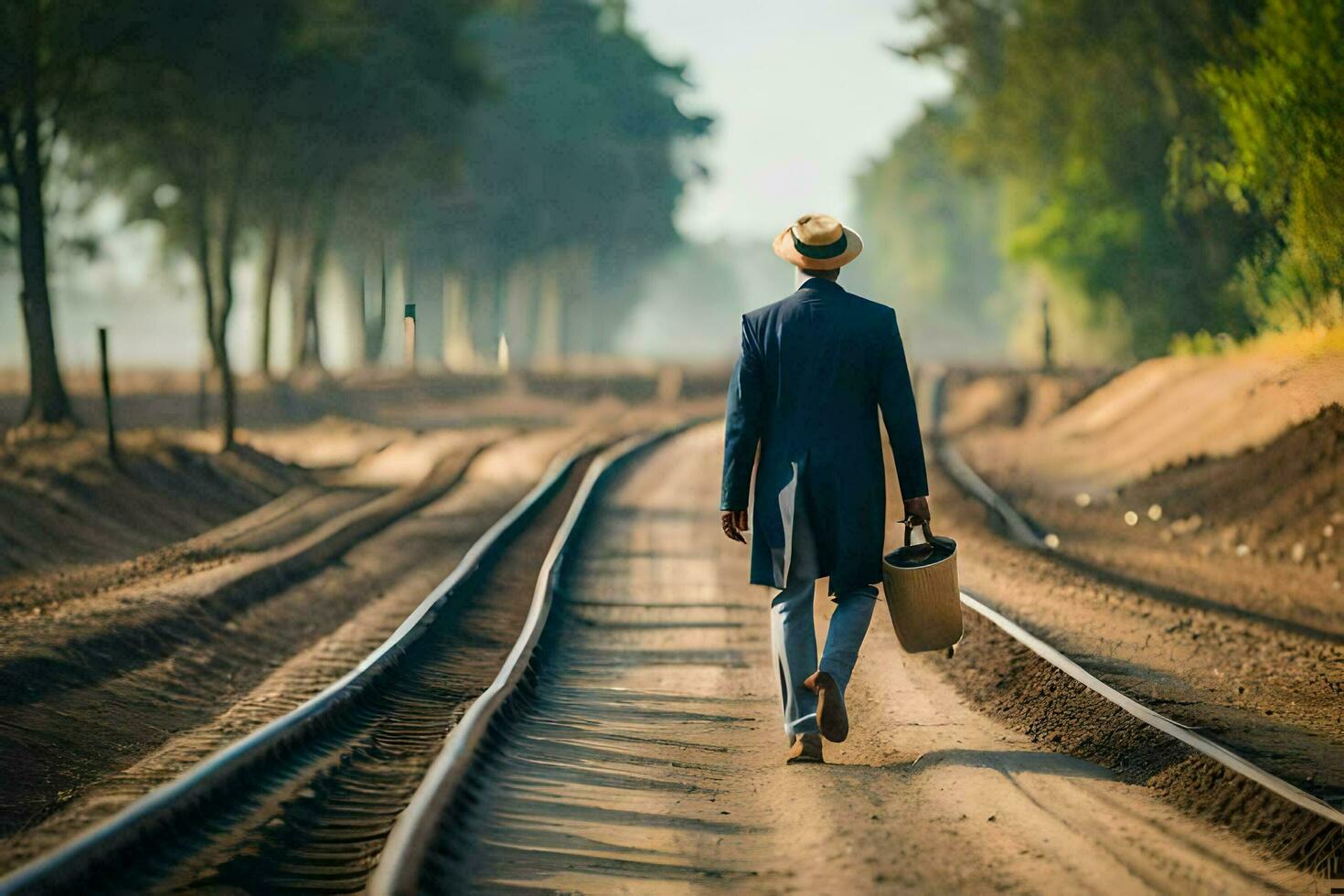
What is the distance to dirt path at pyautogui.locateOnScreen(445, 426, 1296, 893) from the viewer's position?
5672 millimetres

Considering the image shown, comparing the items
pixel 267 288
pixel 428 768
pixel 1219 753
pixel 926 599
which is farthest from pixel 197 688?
pixel 267 288

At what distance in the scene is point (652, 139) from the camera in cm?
6912

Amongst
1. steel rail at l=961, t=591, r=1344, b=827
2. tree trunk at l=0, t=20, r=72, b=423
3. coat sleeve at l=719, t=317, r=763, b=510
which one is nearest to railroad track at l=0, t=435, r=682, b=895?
coat sleeve at l=719, t=317, r=763, b=510

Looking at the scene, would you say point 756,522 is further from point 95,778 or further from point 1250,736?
point 95,778

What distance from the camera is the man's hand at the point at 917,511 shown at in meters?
7.35

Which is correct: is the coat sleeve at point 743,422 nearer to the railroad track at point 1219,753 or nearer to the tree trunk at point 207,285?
the railroad track at point 1219,753

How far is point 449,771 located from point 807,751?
1654 millimetres

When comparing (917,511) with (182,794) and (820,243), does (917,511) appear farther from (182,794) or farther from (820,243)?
(182,794)

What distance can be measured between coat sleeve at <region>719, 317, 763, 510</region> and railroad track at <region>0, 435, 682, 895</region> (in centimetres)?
184

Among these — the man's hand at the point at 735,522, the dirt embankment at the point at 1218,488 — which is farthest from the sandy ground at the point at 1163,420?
the man's hand at the point at 735,522

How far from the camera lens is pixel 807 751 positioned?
7285mm

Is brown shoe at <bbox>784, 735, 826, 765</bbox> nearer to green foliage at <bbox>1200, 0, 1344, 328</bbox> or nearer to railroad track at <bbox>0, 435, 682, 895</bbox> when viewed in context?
railroad track at <bbox>0, 435, 682, 895</bbox>

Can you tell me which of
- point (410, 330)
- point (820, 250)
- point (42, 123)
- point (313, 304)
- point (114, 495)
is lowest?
point (114, 495)

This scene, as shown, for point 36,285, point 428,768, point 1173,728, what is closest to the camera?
point 428,768
